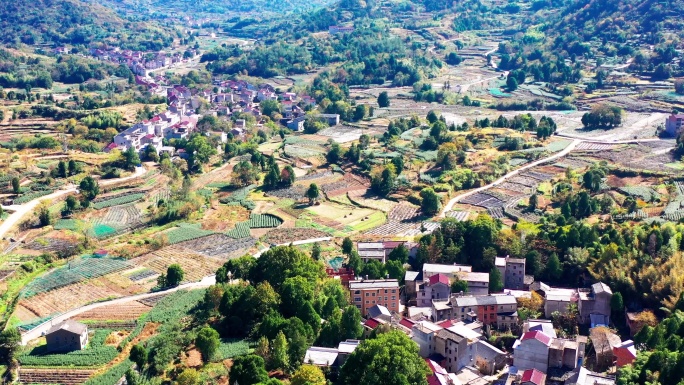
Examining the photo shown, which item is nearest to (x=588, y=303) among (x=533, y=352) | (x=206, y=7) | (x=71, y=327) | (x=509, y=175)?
(x=533, y=352)

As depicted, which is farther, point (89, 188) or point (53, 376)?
point (89, 188)

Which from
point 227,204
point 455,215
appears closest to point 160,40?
point 227,204

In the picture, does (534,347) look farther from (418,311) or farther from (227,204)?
(227,204)

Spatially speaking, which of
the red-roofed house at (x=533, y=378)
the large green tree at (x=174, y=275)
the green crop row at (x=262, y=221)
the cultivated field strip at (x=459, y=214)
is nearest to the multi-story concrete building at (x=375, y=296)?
the red-roofed house at (x=533, y=378)

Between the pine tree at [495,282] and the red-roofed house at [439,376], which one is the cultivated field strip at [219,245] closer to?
the pine tree at [495,282]

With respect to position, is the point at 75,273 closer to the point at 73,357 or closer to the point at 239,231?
the point at 73,357
